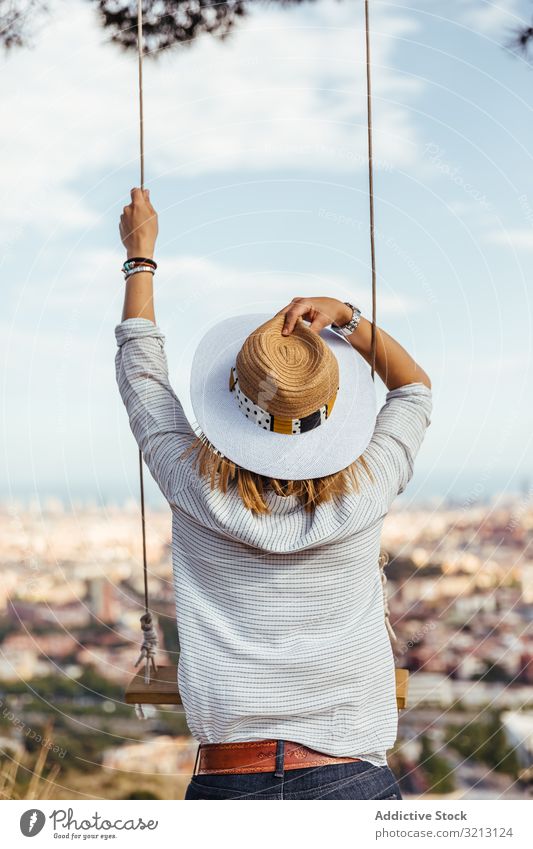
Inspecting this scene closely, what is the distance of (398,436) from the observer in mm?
1044

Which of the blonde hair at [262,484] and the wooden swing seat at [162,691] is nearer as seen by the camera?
the blonde hair at [262,484]

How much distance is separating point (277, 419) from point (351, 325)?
0.79 ft

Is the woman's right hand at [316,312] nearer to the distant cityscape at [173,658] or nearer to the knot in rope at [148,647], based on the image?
→ the knot in rope at [148,647]

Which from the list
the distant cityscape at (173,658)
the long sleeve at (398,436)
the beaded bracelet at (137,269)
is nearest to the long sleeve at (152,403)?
the beaded bracelet at (137,269)

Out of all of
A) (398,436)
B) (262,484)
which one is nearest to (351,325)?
(398,436)

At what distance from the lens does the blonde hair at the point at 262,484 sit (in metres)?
0.95

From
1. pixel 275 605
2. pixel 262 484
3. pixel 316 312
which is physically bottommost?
pixel 275 605

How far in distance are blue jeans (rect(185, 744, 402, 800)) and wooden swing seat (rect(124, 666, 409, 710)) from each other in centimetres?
16

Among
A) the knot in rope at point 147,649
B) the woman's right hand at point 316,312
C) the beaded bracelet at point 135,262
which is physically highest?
the beaded bracelet at point 135,262

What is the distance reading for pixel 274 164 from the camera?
2.02m

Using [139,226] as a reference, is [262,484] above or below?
below

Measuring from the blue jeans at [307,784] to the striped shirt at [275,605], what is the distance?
0.07ft

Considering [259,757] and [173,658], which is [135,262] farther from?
[173,658]

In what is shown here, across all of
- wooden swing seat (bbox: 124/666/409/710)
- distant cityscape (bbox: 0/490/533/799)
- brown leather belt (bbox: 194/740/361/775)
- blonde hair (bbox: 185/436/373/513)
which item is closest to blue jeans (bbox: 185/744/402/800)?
brown leather belt (bbox: 194/740/361/775)
